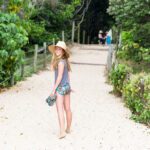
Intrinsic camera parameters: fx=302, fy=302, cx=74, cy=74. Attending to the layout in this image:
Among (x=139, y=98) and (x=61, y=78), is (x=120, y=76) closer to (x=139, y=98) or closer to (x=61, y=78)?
(x=139, y=98)

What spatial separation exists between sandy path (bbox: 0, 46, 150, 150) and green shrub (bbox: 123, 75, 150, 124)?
0.19 meters

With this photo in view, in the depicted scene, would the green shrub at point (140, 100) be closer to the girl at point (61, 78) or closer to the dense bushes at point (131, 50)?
the girl at point (61, 78)

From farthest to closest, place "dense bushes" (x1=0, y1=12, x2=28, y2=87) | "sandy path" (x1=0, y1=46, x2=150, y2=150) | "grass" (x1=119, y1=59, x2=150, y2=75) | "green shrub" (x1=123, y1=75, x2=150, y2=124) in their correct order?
"grass" (x1=119, y1=59, x2=150, y2=75) → "dense bushes" (x1=0, y1=12, x2=28, y2=87) → "green shrub" (x1=123, y1=75, x2=150, y2=124) → "sandy path" (x1=0, y1=46, x2=150, y2=150)

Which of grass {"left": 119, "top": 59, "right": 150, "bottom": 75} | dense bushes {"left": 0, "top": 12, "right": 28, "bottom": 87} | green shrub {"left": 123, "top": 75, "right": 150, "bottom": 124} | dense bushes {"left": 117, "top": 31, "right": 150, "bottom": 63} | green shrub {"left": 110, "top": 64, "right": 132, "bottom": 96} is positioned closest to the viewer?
green shrub {"left": 123, "top": 75, "right": 150, "bottom": 124}

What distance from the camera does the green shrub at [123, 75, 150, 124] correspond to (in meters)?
5.77

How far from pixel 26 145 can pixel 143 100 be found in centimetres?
265

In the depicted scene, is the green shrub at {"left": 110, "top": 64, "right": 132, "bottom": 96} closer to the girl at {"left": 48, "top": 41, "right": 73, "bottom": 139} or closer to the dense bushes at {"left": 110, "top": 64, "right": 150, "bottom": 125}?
the dense bushes at {"left": 110, "top": 64, "right": 150, "bottom": 125}

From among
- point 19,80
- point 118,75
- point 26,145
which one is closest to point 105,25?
point 19,80

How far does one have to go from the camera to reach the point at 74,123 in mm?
5969

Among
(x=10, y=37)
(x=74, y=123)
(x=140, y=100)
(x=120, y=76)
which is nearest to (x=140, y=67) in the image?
(x=120, y=76)

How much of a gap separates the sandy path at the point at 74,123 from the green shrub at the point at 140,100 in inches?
7.4

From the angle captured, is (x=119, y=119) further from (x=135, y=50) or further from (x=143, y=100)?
(x=135, y=50)

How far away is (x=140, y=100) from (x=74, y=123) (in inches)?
55.9

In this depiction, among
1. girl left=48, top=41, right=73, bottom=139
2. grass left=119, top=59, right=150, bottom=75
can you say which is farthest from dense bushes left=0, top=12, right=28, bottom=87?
grass left=119, top=59, right=150, bottom=75
